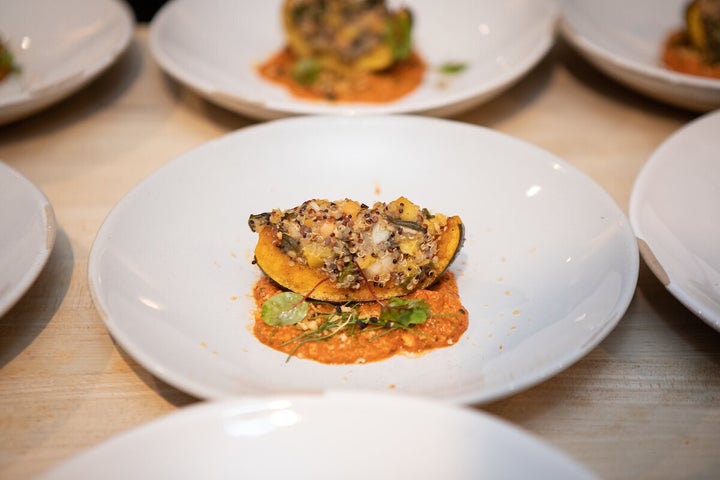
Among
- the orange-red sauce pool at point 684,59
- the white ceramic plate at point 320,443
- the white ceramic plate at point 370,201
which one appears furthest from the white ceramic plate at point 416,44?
the white ceramic plate at point 320,443

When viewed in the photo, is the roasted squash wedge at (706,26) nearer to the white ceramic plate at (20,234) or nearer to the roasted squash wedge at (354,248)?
the roasted squash wedge at (354,248)

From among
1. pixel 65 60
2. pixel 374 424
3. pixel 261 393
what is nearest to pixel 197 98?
pixel 65 60

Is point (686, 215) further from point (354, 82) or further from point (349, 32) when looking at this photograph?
point (349, 32)

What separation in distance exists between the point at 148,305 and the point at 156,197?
0.38m

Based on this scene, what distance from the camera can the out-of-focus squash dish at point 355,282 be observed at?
4.95ft

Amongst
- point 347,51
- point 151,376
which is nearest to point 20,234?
point 151,376

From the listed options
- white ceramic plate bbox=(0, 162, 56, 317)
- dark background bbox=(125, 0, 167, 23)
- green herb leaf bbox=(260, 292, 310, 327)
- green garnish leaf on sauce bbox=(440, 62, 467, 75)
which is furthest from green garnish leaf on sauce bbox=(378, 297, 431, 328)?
dark background bbox=(125, 0, 167, 23)

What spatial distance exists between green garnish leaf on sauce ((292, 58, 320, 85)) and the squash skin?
1.19 metres

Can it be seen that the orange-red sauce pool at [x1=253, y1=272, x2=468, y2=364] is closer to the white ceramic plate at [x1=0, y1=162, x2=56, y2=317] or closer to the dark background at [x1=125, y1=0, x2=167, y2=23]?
the white ceramic plate at [x1=0, y1=162, x2=56, y2=317]

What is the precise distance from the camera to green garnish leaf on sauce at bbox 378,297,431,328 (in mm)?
1510

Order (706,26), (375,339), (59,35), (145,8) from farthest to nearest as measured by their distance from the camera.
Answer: (145,8) → (59,35) → (706,26) → (375,339)

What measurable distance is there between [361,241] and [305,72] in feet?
4.30

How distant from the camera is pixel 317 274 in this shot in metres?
1.62

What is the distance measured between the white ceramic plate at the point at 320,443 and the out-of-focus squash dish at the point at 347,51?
1.70 meters
